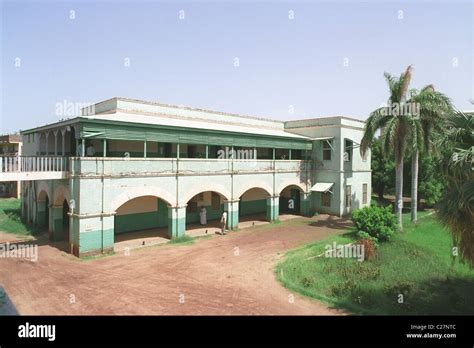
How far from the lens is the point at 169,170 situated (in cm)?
1808

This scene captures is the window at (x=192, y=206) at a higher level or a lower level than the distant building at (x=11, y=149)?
lower

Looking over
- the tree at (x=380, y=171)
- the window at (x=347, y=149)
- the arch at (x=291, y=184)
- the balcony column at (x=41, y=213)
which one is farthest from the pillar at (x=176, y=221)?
the tree at (x=380, y=171)

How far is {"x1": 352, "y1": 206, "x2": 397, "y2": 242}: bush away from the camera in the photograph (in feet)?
61.4

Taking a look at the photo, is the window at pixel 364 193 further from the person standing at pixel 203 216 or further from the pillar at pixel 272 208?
the person standing at pixel 203 216

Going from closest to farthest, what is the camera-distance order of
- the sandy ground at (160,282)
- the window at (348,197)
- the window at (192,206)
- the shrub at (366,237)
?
the sandy ground at (160,282) < the shrub at (366,237) < the window at (192,206) < the window at (348,197)

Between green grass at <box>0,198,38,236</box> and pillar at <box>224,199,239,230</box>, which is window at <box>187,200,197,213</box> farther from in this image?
green grass at <box>0,198,38,236</box>

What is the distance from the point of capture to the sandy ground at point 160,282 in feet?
32.4

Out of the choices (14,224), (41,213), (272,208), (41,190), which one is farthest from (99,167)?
(272,208)

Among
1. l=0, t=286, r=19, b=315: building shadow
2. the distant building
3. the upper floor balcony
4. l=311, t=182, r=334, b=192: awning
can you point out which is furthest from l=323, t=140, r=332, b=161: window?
the distant building

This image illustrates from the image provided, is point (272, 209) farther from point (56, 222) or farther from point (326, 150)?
point (56, 222)

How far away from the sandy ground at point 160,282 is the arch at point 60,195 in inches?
91.7

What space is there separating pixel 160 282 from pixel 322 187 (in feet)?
59.3

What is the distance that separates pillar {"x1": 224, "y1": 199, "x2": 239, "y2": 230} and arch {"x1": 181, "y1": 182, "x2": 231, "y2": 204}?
524mm
